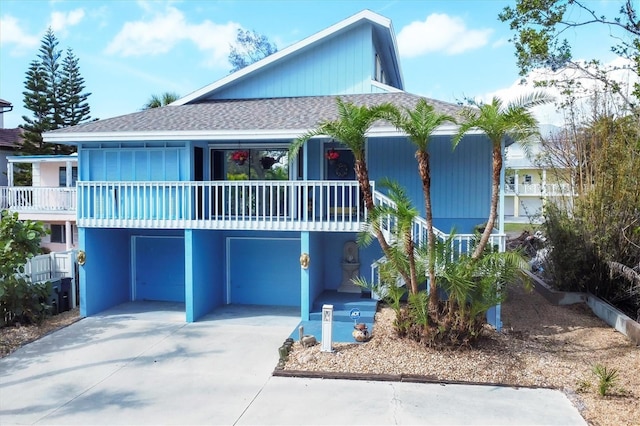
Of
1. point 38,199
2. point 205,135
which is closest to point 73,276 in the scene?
point 205,135

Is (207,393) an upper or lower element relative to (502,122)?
lower

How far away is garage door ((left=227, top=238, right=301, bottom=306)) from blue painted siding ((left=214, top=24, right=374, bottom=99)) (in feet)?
15.4

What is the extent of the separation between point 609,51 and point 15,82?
28.5 m

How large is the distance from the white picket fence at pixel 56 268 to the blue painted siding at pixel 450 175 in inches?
314

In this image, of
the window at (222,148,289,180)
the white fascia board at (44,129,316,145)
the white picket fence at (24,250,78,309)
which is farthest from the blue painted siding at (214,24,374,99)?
the white picket fence at (24,250,78,309)

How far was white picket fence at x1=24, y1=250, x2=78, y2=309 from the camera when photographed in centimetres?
1193

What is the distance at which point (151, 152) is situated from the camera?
1230 centimetres

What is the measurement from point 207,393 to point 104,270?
6447 millimetres

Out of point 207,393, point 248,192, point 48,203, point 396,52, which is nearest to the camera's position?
point 207,393

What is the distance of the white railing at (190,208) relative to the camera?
36.9ft

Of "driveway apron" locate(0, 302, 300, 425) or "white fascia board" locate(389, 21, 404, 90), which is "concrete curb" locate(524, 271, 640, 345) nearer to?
"driveway apron" locate(0, 302, 300, 425)

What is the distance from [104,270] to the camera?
41.2 ft

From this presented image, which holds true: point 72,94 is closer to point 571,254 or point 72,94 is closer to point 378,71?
point 378,71

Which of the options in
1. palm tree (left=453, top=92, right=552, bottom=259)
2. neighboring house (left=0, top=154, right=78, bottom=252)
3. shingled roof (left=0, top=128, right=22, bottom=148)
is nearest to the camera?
palm tree (left=453, top=92, right=552, bottom=259)
